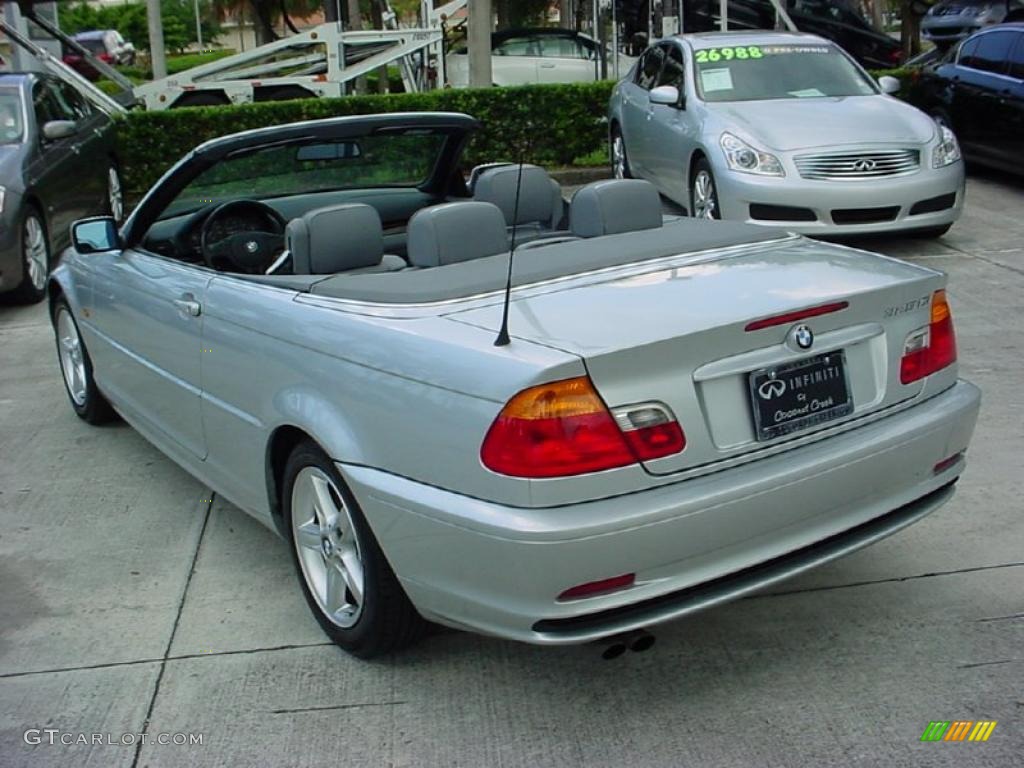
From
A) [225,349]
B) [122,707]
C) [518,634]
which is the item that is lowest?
[122,707]

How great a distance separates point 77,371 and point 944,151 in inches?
239

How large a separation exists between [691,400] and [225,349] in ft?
5.67

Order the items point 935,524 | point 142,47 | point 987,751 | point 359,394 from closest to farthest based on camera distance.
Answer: point 987,751
point 359,394
point 935,524
point 142,47

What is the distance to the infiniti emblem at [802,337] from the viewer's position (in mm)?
3201

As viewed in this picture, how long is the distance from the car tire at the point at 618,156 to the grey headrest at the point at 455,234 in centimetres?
764

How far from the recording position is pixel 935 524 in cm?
439

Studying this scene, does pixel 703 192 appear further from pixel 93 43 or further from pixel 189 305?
pixel 93 43

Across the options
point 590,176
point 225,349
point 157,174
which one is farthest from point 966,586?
point 157,174

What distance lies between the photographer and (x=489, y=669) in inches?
141

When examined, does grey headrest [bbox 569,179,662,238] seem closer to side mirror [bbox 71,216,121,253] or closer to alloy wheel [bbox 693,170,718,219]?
side mirror [bbox 71,216,121,253]

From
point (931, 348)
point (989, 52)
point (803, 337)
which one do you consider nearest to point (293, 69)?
point (989, 52)

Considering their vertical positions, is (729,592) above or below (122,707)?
above

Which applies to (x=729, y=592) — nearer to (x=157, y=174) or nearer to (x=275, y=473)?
(x=275, y=473)

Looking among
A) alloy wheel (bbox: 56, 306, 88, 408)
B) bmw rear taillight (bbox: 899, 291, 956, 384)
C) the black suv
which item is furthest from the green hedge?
bmw rear taillight (bbox: 899, 291, 956, 384)
